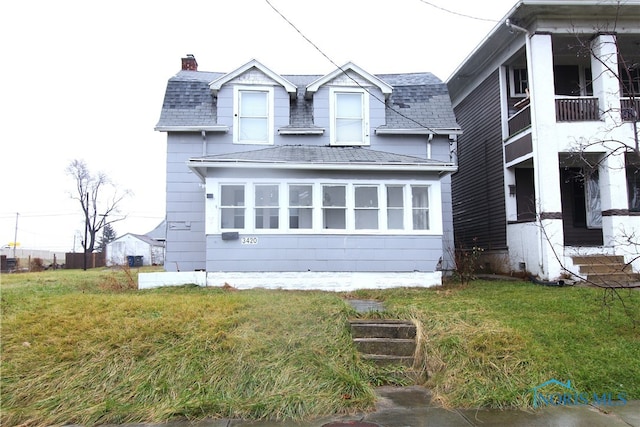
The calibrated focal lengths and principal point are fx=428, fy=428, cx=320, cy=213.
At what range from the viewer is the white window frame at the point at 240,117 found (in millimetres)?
12953

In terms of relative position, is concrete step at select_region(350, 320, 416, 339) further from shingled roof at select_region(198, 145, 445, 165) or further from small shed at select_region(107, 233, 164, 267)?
small shed at select_region(107, 233, 164, 267)

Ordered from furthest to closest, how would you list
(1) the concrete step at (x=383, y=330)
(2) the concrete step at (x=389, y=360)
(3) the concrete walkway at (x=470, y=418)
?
(1) the concrete step at (x=383, y=330), (2) the concrete step at (x=389, y=360), (3) the concrete walkway at (x=470, y=418)

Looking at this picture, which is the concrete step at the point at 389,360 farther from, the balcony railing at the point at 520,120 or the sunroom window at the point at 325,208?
the balcony railing at the point at 520,120

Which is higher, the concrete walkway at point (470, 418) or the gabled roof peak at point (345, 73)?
the gabled roof peak at point (345, 73)

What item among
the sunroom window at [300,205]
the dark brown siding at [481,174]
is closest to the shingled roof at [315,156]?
the sunroom window at [300,205]

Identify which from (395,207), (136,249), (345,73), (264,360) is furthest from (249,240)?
(136,249)

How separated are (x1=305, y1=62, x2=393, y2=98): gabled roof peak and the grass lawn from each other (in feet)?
26.9

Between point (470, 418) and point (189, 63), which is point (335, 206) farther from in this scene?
point (189, 63)

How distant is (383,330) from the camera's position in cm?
596

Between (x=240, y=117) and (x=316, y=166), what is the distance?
12.4 ft

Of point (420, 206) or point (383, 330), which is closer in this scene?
point (383, 330)

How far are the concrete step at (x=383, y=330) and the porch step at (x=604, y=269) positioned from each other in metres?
6.63

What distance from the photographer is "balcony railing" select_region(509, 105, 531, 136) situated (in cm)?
1210

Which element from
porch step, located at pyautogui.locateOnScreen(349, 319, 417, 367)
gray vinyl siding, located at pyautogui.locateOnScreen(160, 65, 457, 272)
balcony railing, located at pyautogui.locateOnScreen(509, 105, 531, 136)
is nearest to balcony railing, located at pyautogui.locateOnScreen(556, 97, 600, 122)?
balcony railing, located at pyautogui.locateOnScreen(509, 105, 531, 136)
